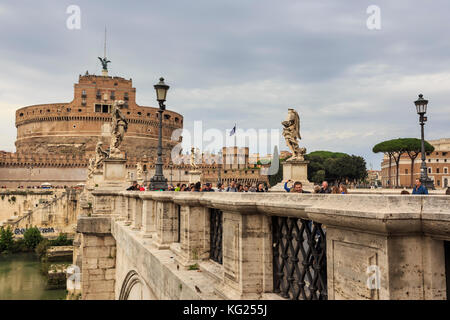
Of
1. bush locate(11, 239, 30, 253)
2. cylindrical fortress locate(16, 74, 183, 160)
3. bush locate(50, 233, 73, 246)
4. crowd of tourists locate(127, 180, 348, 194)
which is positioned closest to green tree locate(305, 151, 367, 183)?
cylindrical fortress locate(16, 74, 183, 160)

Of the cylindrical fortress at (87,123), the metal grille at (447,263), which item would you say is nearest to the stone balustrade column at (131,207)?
the metal grille at (447,263)

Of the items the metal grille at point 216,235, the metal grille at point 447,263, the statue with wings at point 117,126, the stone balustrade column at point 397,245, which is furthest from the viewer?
the statue with wings at point 117,126

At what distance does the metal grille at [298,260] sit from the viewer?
279 centimetres

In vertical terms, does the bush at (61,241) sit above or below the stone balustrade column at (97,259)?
below

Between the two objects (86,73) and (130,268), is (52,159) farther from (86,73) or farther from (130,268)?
(130,268)

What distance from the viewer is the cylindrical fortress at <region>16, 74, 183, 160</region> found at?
8344 cm

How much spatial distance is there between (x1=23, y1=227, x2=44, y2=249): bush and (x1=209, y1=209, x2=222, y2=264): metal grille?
1907 inches

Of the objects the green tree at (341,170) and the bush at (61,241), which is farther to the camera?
the green tree at (341,170)

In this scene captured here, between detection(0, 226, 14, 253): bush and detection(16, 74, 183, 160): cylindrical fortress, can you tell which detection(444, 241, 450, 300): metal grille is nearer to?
detection(0, 226, 14, 253): bush

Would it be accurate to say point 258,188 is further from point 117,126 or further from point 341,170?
point 341,170

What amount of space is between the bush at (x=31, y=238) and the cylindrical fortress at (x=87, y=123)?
3570cm

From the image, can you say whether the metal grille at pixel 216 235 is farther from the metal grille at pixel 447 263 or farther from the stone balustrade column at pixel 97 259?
the stone balustrade column at pixel 97 259
